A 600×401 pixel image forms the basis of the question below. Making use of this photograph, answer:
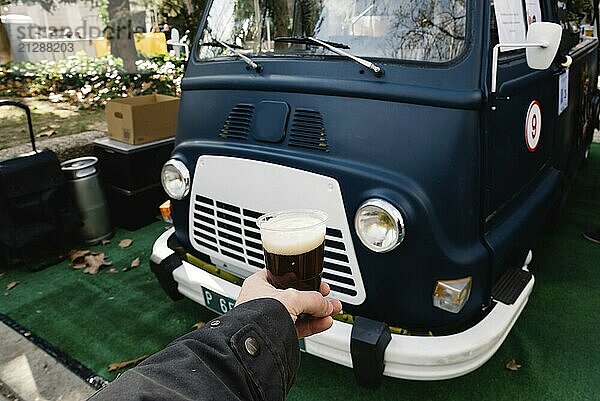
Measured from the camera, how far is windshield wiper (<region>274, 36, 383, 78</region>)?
214 centimetres

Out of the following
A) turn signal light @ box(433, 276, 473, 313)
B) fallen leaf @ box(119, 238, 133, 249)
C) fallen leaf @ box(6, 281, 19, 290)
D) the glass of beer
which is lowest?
fallen leaf @ box(6, 281, 19, 290)

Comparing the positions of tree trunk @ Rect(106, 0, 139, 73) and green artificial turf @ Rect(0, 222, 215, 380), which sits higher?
tree trunk @ Rect(106, 0, 139, 73)

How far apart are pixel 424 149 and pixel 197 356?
1.38 meters

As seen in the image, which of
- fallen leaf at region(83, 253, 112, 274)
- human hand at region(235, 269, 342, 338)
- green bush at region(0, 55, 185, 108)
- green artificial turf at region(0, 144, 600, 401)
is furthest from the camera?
green bush at region(0, 55, 185, 108)

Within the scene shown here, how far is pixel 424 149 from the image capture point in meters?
2.01

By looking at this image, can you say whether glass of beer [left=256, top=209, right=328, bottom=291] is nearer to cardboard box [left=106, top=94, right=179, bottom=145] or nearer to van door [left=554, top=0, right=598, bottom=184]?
van door [left=554, top=0, right=598, bottom=184]

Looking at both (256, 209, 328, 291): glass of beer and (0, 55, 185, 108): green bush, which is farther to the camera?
(0, 55, 185, 108): green bush

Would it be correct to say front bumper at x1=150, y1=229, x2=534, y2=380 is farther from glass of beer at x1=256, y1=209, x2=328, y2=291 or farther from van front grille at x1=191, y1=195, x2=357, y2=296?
glass of beer at x1=256, y1=209, x2=328, y2=291

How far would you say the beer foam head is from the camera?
1.29 m

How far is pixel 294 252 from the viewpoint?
1.28 metres

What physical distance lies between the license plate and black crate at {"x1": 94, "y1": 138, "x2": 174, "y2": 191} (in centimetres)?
223

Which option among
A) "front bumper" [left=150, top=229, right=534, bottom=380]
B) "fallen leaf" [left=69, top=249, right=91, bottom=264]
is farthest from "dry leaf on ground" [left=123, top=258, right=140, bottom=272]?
"front bumper" [left=150, top=229, right=534, bottom=380]

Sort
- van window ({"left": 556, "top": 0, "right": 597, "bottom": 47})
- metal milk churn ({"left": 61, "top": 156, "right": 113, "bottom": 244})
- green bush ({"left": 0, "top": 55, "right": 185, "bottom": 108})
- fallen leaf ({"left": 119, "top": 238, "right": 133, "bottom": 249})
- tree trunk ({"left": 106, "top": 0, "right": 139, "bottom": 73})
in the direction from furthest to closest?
tree trunk ({"left": 106, "top": 0, "right": 139, "bottom": 73})
green bush ({"left": 0, "top": 55, "right": 185, "bottom": 108})
fallen leaf ({"left": 119, "top": 238, "right": 133, "bottom": 249})
metal milk churn ({"left": 61, "top": 156, "right": 113, "bottom": 244})
van window ({"left": 556, "top": 0, "right": 597, "bottom": 47})

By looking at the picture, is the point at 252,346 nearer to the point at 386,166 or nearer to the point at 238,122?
the point at 386,166
